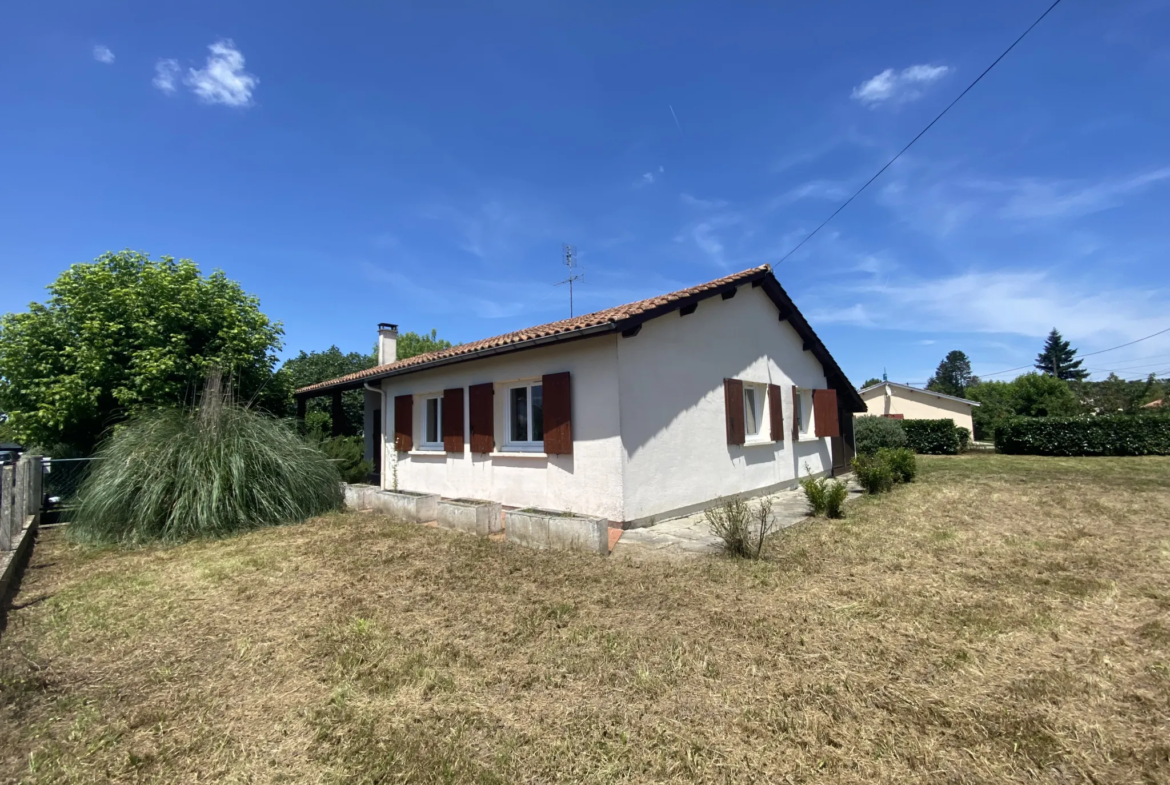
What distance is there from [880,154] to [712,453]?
6124mm

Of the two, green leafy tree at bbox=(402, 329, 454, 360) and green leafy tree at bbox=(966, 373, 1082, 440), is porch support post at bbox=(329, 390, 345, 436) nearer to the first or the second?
green leafy tree at bbox=(402, 329, 454, 360)

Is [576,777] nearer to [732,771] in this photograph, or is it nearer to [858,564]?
[732,771]

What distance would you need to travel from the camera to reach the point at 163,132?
8.05m

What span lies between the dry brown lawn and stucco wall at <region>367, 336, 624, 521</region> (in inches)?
72.8

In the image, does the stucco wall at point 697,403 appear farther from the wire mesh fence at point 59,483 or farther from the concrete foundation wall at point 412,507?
the wire mesh fence at point 59,483

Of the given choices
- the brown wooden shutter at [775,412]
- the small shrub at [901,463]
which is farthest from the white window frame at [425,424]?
the small shrub at [901,463]

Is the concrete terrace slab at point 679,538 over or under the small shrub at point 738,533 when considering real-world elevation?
under

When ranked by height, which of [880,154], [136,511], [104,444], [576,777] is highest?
[880,154]

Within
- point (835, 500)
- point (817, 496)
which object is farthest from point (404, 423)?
point (835, 500)

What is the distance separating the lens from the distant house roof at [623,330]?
275 inches

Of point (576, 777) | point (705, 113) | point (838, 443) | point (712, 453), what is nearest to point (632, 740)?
point (576, 777)

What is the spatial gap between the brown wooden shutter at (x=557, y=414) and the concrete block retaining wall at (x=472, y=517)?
1267mm

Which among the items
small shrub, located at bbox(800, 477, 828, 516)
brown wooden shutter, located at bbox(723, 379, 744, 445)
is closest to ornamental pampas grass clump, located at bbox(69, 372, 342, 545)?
brown wooden shutter, located at bbox(723, 379, 744, 445)

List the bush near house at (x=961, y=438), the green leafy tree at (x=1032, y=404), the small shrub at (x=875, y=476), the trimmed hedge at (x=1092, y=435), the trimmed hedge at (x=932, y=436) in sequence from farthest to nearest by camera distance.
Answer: the green leafy tree at (x=1032, y=404) → the bush near house at (x=961, y=438) → the trimmed hedge at (x=932, y=436) → the trimmed hedge at (x=1092, y=435) → the small shrub at (x=875, y=476)
